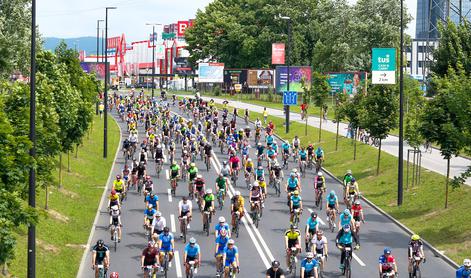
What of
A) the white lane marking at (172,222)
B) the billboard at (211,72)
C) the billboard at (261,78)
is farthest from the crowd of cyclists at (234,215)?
the billboard at (211,72)

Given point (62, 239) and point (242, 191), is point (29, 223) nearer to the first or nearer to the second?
point (62, 239)

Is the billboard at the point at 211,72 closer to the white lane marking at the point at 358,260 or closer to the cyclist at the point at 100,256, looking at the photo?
the white lane marking at the point at 358,260

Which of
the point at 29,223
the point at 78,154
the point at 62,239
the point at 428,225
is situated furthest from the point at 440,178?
the point at 29,223

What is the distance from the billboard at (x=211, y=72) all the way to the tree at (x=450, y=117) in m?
77.5

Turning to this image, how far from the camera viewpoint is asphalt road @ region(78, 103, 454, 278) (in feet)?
81.8

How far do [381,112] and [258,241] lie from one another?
→ 55.2 ft

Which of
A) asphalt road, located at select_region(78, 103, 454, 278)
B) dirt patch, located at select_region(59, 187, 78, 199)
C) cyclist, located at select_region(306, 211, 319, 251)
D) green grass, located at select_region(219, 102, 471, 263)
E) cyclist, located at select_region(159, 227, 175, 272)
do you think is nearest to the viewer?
cyclist, located at select_region(159, 227, 175, 272)

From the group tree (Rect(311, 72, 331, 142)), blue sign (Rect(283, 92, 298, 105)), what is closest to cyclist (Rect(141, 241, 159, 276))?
tree (Rect(311, 72, 331, 142))

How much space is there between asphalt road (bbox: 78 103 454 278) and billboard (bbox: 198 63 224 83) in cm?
7250

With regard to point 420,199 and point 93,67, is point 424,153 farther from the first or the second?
point 93,67

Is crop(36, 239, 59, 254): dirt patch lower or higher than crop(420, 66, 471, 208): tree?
lower

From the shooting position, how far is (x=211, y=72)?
370 ft

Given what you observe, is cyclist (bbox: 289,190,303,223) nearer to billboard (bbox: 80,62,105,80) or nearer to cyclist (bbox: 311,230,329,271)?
cyclist (bbox: 311,230,329,271)

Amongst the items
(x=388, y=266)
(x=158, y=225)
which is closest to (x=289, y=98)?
(x=158, y=225)
